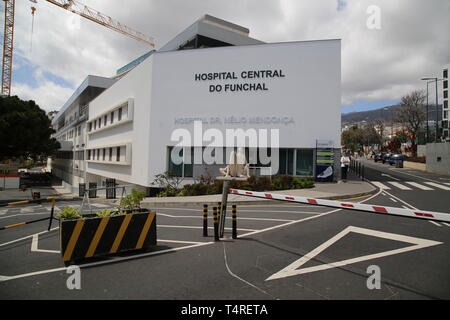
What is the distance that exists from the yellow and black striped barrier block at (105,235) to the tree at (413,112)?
5082 cm

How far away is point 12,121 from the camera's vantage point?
30422 millimetres

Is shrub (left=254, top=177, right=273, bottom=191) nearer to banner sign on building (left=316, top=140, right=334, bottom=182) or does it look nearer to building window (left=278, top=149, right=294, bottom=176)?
building window (left=278, top=149, right=294, bottom=176)

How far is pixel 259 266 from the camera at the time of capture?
4656 mm

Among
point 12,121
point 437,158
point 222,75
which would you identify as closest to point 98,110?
point 12,121

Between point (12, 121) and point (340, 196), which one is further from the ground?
point (12, 121)

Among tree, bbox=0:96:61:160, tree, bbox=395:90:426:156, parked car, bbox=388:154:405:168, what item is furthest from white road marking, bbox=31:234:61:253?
tree, bbox=395:90:426:156

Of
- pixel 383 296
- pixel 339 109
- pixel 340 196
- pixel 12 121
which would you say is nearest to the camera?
pixel 383 296

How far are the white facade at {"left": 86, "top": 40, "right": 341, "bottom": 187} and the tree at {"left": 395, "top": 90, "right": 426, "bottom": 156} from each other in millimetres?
34359

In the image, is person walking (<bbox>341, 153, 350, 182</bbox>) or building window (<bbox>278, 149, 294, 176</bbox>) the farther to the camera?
building window (<bbox>278, 149, 294, 176</bbox>)

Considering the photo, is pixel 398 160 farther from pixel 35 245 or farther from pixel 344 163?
pixel 35 245

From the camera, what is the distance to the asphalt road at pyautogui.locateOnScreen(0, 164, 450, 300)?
3.75 m

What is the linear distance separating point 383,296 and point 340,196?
9.80m

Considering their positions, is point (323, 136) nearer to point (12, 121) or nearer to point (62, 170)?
point (12, 121)

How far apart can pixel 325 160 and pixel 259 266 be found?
1449 cm
